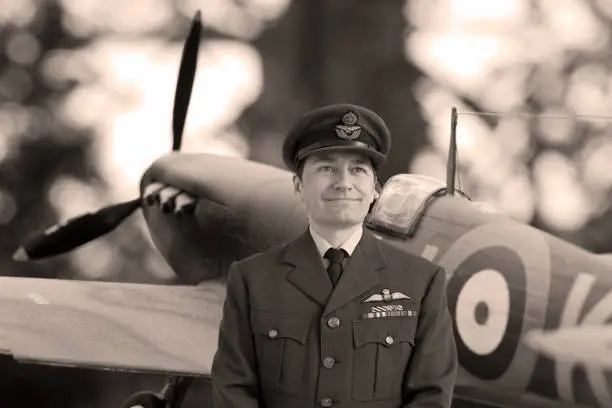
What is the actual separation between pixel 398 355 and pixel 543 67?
→ 746cm

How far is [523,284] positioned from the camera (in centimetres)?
321

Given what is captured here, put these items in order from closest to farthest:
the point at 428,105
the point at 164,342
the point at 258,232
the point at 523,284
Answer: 1. the point at 523,284
2. the point at 164,342
3. the point at 258,232
4. the point at 428,105

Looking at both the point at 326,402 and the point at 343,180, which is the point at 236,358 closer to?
the point at 326,402

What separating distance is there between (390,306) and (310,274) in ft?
0.58

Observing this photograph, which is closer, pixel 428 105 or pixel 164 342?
pixel 164 342

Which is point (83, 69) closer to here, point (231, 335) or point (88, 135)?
point (88, 135)

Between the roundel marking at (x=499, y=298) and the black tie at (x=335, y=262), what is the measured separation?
5.21 feet

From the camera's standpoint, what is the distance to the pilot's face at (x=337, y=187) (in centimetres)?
174

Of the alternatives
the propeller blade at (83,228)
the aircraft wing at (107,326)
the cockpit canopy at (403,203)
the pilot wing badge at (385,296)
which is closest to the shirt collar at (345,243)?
the pilot wing badge at (385,296)

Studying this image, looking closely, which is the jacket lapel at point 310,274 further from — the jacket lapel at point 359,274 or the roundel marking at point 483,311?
the roundel marking at point 483,311

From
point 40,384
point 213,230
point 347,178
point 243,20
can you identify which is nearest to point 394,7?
point 243,20

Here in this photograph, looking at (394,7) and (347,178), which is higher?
(394,7)

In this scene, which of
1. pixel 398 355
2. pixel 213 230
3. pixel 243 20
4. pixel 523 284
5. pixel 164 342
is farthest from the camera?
pixel 243 20

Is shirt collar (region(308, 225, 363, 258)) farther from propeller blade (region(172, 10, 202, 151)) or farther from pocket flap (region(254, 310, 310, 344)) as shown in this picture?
propeller blade (region(172, 10, 202, 151))
